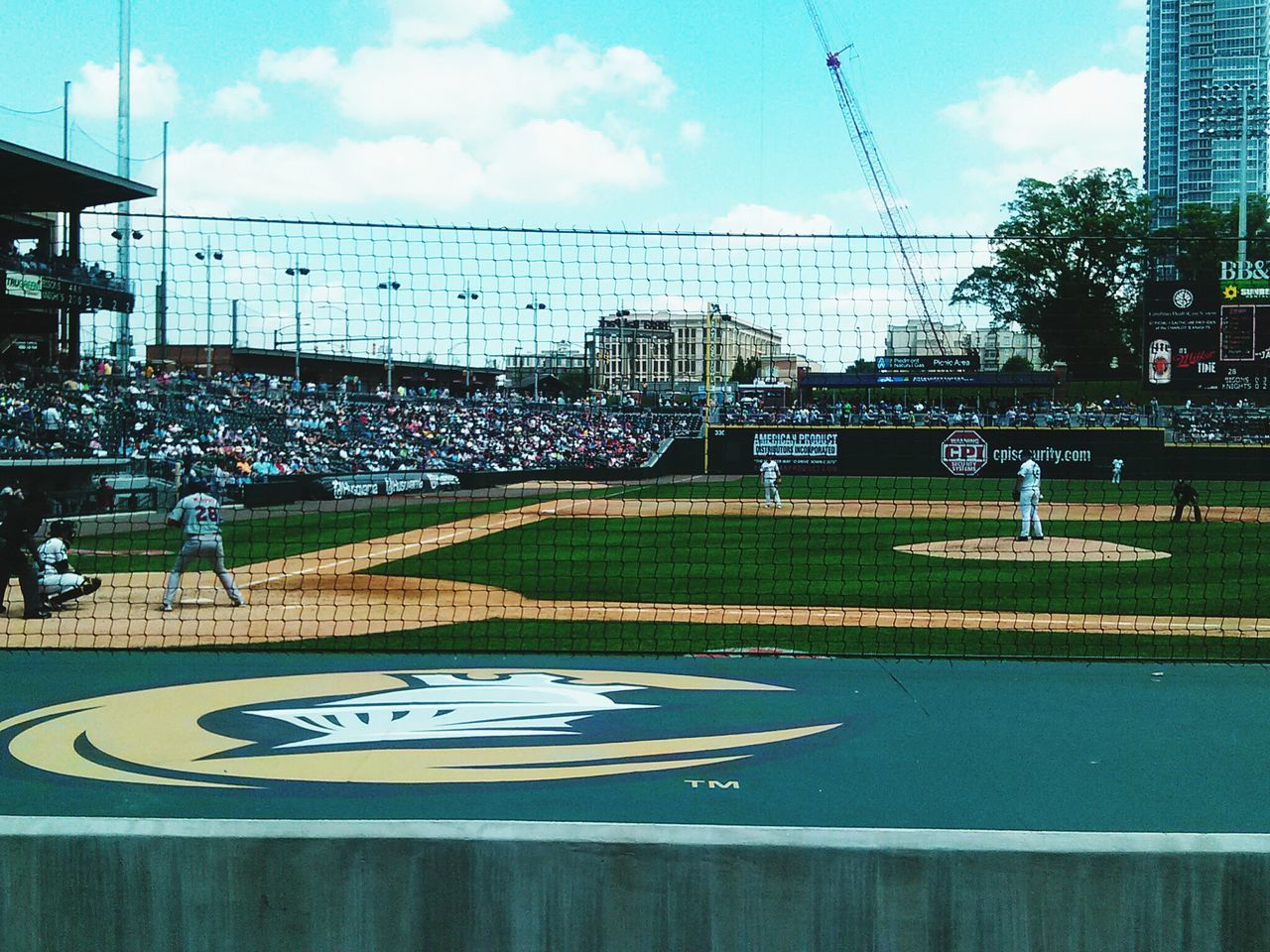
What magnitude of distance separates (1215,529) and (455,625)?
782 inches

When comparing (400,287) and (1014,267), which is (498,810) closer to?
(400,287)

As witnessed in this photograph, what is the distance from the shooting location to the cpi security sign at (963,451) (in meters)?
48.0

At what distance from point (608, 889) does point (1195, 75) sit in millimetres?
152021

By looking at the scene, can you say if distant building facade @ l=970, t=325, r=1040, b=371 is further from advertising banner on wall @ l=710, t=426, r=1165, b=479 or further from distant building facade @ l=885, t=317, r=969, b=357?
advertising banner on wall @ l=710, t=426, r=1165, b=479

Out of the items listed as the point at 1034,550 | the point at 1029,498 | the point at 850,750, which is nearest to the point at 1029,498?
the point at 1029,498

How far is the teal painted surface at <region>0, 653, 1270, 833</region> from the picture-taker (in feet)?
16.1

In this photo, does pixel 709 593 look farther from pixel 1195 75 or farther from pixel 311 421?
pixel 1195 75

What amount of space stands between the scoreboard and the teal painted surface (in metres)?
28.9

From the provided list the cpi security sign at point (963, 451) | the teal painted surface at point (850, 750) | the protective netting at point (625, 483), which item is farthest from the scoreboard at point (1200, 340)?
the teal painted surface at point (850, 750)

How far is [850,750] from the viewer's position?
5.91 m

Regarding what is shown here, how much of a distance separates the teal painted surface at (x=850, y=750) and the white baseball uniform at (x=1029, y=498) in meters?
14.2

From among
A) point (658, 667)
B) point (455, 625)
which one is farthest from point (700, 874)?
point (455, 625)

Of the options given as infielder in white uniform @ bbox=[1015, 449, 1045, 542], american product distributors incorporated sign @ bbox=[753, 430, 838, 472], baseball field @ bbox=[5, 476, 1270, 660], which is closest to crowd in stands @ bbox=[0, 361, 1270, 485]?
baseball field @ bbox=[5, 476, 1270, 660]

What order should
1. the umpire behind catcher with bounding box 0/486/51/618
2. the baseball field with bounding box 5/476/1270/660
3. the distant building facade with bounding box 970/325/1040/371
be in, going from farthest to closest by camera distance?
the umpire behind catcher with bounding box 0/486/51/618
the baseball field with bounding box 5/476/1270/660
the distant building facade with bounding box 970/325/1040/371
